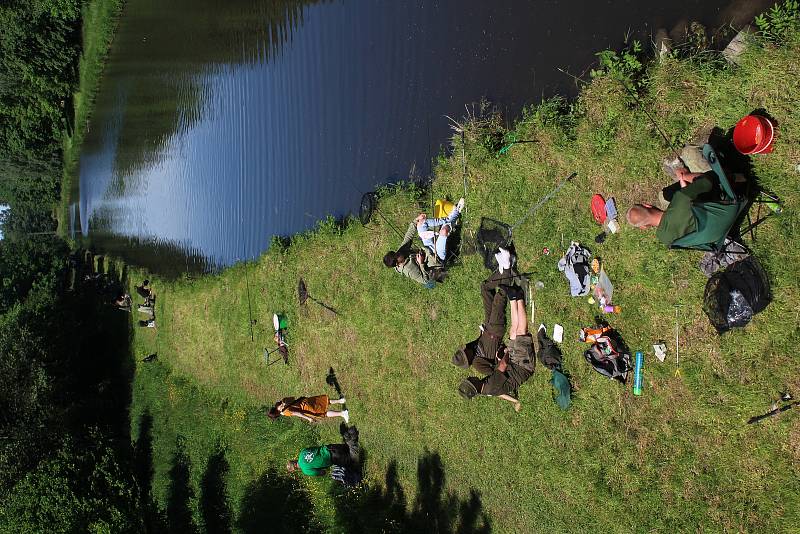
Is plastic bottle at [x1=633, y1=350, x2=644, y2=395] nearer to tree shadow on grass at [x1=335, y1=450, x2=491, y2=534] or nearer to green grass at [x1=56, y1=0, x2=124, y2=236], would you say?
tree shadow on grass at [x1=335, y1=450, x2=491, y2=534]

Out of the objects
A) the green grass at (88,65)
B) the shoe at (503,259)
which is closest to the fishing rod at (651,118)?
the shoe at (503,259)

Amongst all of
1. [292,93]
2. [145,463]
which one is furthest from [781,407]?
[145,463]

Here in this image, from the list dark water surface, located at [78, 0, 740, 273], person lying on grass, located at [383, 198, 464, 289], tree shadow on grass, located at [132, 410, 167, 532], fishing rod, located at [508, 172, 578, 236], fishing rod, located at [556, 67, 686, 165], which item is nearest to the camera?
fishing rod, located at [556, 67, 686, 165]

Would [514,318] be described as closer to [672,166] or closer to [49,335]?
[672,166]

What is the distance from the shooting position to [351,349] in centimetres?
1136

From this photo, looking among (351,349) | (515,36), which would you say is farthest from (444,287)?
(515,36)

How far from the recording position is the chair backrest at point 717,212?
5.65 metres

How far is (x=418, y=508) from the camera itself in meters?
10.1

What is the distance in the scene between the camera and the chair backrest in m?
5.65

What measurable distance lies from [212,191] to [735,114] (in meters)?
13.5

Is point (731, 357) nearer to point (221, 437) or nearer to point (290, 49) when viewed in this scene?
point (290, 49)

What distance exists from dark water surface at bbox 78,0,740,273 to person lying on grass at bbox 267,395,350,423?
12.4 ft

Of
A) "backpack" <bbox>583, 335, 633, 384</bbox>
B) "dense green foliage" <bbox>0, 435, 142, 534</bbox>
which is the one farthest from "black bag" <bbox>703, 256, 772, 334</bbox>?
"dense green foliage" <bbox>0, 435, 142, 534</bbox>

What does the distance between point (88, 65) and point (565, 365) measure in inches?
959
